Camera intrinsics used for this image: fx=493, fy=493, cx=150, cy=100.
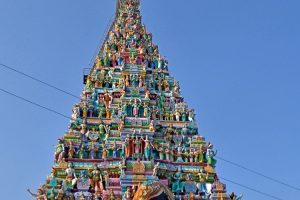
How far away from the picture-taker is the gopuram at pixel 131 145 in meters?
21.9

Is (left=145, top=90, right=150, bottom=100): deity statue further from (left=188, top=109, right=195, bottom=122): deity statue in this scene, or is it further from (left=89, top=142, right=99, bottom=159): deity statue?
(left=89, top=142, right=99, bottom=159): deity statue

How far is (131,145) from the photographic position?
23.6 meters

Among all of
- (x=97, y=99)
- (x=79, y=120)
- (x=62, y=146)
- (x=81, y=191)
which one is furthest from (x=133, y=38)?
(x=81, y=191)

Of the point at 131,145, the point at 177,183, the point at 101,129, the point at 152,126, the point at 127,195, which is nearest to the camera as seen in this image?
the point at 127,195

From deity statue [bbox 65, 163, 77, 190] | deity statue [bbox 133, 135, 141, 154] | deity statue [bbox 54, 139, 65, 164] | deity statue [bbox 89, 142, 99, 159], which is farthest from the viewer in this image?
deity statue [bbox 89, 142, 99, 159]

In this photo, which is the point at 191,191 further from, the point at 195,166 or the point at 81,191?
the point at 81,191

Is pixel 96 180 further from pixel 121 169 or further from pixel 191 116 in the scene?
pixel 191 116

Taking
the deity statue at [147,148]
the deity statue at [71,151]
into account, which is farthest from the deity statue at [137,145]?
the deity statue at [71,151]

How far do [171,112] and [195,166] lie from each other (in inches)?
150

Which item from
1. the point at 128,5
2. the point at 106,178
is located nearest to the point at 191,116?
the point at 106,178

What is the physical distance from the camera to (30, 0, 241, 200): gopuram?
71.7 feet

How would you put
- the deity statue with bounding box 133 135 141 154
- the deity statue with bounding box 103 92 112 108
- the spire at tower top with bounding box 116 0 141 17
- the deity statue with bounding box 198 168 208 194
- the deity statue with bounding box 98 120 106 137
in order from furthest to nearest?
1. the spire at tower top with bounding box 116 0 141 17
2. the deity statue with bounding box 103 92 112 108
3. the deity statue with bounding box 98 120 106 137
4. the deity statue with bounding box 133 135 141 154
5. the deity statue with bounding box 198 168 208 194

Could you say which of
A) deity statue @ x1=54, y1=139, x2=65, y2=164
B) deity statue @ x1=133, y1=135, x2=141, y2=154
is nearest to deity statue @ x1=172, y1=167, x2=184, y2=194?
deity statue @ x1=133, y1=135, x2=141, y2=154

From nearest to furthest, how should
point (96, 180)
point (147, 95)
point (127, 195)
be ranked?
point (127, 195)
point (96, 180)
point (147, 95)
